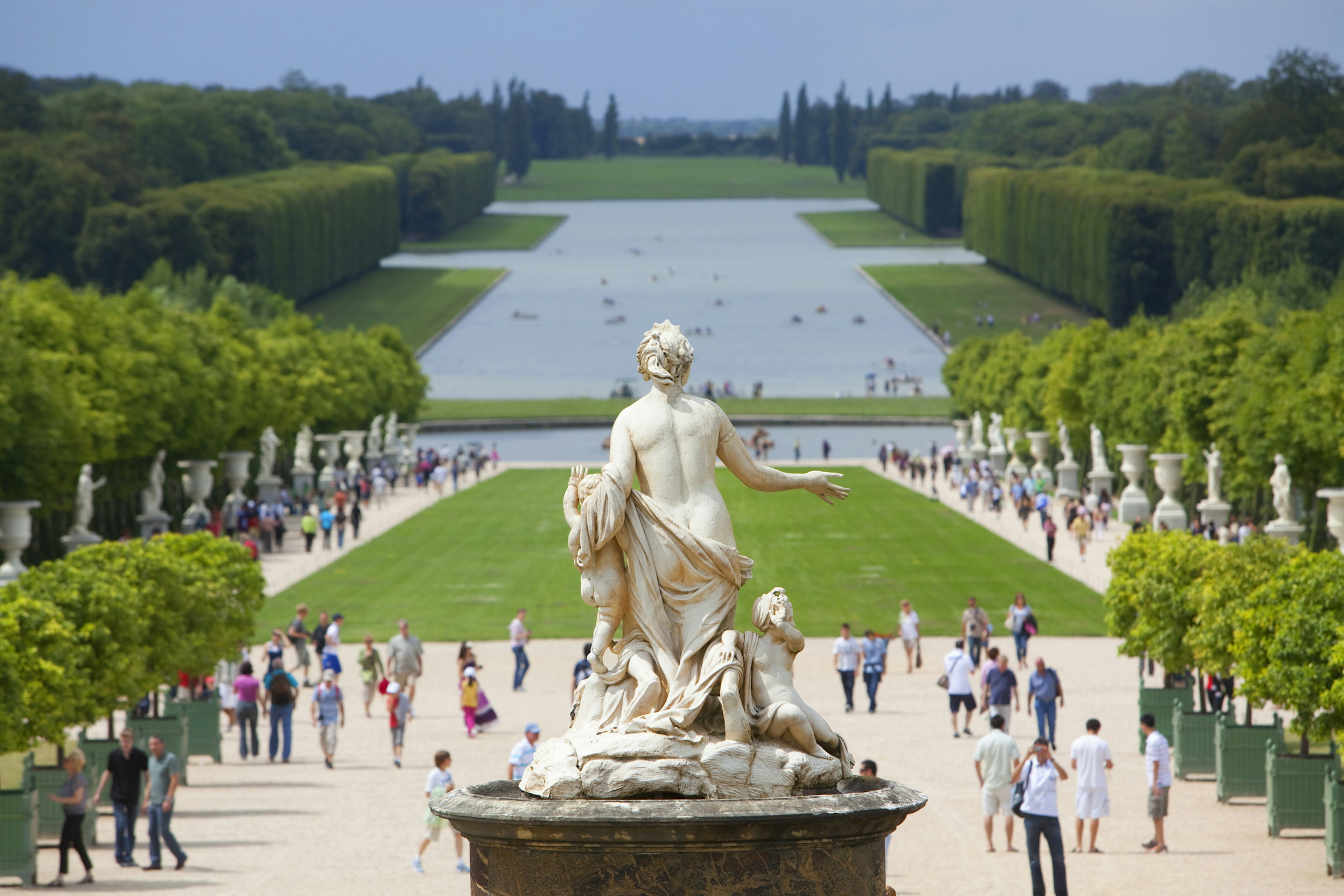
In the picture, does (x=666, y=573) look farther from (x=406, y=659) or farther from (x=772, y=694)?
(x=406, y=659)

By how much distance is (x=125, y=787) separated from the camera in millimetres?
18484

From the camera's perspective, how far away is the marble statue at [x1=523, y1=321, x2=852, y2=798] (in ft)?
29.5

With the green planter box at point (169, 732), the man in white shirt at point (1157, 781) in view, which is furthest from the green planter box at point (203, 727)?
the man in white shirt at point (1157, 781)

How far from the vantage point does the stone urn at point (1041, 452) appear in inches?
2692

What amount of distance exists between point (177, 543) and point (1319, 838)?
14.8 m

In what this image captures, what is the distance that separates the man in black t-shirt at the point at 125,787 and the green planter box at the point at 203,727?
19.4ft

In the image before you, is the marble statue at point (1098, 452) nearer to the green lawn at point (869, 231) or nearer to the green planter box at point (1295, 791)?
the green planter box at point (1295, 791)

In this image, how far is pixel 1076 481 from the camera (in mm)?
66500

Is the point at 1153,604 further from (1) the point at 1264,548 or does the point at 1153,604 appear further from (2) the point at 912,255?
(2) the point at 912,255

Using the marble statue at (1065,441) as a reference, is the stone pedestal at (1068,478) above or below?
below

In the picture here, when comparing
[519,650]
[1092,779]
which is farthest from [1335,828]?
[519,650]

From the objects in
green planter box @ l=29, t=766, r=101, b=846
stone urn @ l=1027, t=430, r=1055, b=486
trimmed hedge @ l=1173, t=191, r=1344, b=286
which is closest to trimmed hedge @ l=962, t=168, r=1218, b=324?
trimmed hedge @ l=1173, t=191, r=1344, b=286

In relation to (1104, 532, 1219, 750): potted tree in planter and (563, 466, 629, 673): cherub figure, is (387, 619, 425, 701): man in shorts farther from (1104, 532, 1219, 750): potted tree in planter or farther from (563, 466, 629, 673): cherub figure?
(563, 466, 629, 673): cherub figure

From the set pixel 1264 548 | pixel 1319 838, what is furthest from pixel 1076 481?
pixel 1319 838
